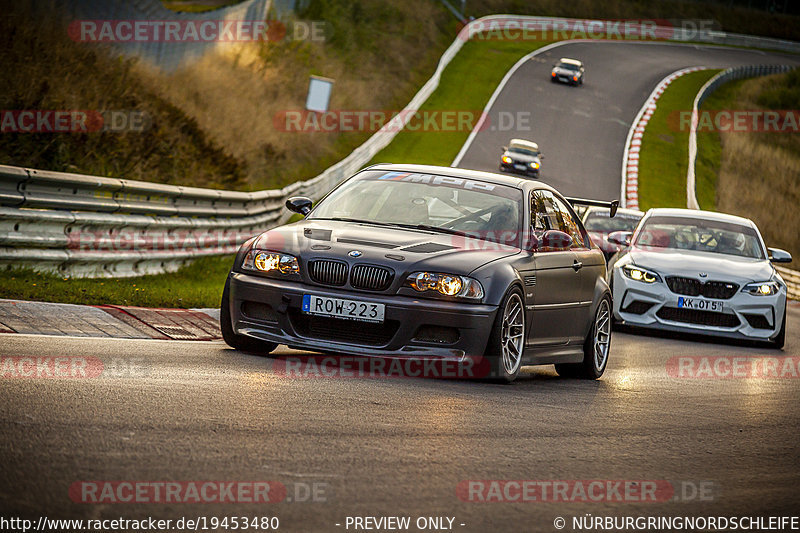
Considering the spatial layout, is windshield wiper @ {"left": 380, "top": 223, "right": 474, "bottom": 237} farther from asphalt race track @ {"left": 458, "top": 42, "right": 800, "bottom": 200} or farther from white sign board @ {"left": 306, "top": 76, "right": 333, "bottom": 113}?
asphalt race track @ {"left": 458, "top": 42, "right": 800, "bottom": 200}

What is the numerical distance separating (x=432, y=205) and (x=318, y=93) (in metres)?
22.7

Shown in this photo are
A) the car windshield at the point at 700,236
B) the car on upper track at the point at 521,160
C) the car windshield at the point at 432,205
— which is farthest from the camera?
the car on upper track at the point at 521,160

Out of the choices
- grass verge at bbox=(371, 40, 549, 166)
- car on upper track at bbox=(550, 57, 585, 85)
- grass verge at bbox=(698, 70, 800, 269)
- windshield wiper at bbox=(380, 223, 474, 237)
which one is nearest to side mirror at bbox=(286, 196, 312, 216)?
windshield wiper at bbox=(380, 223, 474, 237)

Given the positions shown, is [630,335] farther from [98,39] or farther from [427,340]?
[98,39]

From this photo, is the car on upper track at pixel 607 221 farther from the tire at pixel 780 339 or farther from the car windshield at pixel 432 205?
the car windshield at pixel 432 205

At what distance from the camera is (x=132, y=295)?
11102 millimetres

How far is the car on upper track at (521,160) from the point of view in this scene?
37000mm

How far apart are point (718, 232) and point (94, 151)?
27.5ft

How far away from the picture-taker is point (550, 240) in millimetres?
9078

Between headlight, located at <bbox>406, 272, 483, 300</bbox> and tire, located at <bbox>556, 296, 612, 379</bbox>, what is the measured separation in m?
2.30

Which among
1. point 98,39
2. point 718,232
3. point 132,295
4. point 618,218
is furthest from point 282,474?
point 98,39

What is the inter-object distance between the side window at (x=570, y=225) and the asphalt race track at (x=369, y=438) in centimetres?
120

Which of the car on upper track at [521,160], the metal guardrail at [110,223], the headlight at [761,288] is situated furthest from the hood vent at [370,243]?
the car on upper track at [521,160]

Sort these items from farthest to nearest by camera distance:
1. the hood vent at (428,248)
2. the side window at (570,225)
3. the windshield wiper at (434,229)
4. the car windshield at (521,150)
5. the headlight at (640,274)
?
the car windshield at (521,150) → the headlight at (640,274) → the side window at (570,225) → the windshield wiper at (434,229) → the hood vent at (428,248)
